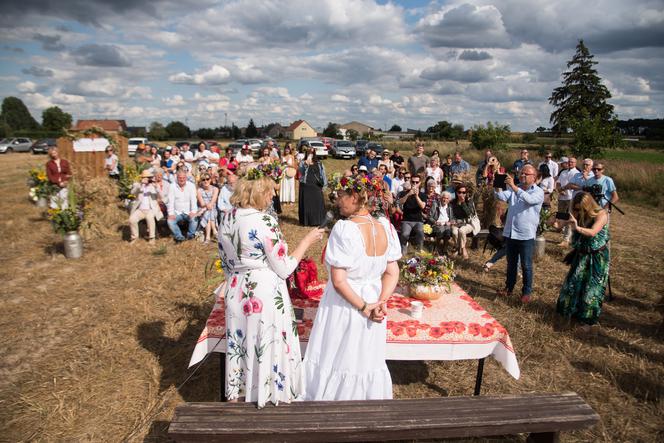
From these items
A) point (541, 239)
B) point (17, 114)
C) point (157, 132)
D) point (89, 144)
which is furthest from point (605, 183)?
point (17, 114)

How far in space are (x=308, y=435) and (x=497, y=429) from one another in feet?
4.24

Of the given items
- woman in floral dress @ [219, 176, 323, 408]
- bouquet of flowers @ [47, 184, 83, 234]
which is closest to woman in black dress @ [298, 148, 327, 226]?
bouquet of flowers @ [47, 184, 83, 234]

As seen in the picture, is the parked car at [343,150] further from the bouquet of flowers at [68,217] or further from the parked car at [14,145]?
the parked car at [14,145]

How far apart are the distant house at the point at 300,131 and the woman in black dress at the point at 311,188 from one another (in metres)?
85.3

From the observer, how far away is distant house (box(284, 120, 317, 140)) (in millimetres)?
94062

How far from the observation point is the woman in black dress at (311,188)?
406 inches

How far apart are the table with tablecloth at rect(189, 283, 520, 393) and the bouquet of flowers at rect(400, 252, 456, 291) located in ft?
1.14

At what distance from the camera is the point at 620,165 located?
18.3 metres

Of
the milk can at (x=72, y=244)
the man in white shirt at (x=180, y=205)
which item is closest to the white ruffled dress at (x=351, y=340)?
the man in white shirt at (x=180, y=205)

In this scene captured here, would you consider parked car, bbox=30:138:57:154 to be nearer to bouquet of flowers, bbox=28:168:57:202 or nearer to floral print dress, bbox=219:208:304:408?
A: bouquet of flowers, bbox=28:168:57:202

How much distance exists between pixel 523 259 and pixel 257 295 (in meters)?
4.52

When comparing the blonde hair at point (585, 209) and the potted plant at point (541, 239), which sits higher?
the blonde hair at point (585, 209)

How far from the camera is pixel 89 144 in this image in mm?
14742

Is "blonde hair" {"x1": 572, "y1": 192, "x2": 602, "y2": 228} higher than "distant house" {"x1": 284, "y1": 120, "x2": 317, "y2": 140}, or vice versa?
"distant house" {"x1": 284, "y1": 120, "x2": 317, "y2": 140}
